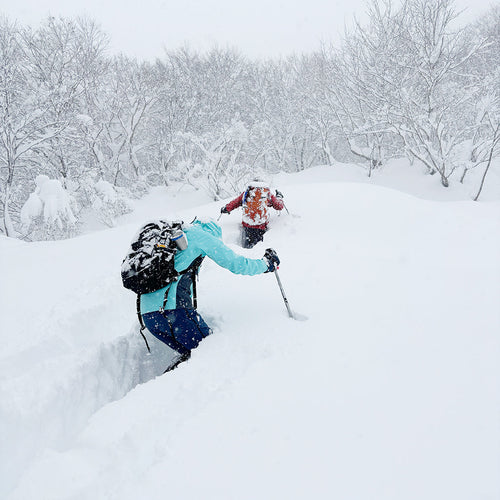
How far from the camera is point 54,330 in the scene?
3334 millimetres

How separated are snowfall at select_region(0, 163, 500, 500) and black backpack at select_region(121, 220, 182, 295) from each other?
721 mm

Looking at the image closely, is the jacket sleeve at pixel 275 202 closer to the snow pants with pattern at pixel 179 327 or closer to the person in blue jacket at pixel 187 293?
the person in blue jacket at pixel 187 293

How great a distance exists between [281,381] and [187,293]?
1.37 metres

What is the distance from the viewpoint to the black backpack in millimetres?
2502

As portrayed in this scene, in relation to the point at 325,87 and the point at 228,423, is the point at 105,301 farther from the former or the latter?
the point at 325,87

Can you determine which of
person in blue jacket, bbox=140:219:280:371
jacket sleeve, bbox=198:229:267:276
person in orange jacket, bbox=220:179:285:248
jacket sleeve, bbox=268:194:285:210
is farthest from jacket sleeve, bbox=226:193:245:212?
jacket sleeve, bbox=198:229:267:276

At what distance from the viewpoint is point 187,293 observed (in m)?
3.03

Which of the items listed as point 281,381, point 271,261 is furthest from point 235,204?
point 281,381

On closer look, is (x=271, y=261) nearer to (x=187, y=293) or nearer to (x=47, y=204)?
(x=187, y=293)

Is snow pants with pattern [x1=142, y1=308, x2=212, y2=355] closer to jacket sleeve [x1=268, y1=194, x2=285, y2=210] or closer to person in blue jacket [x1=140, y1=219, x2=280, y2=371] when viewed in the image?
person in blue jacket [x1=140, y1=219, x2=280, y2=371]

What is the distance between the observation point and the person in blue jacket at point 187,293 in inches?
106

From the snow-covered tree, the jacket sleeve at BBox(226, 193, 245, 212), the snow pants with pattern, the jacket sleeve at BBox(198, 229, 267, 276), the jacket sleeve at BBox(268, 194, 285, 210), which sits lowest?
the snow-covered tree

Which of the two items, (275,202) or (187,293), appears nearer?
(187,293)

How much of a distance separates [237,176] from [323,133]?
781 centimetres
